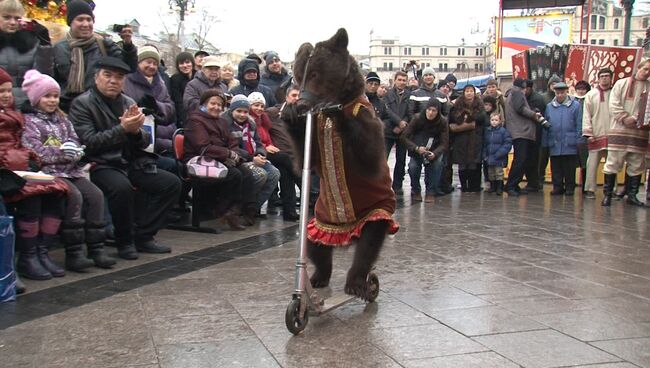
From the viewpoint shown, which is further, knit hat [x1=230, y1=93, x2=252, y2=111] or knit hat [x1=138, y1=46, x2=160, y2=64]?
knit hat [x1=230, y1=93, x2=252, y2=111]

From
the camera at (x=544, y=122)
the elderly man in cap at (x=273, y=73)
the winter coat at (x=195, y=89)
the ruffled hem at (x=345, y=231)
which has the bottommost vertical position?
the ruffled hem at (x=345, y=231)

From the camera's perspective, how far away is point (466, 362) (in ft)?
11.2

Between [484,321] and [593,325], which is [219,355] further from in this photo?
[593,325]

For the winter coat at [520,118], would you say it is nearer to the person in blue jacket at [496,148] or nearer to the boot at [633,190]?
the person in blue jacket at [496,148]

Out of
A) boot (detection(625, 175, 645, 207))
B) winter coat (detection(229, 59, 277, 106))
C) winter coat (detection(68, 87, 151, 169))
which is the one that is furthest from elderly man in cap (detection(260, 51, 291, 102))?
boot (detection(625, 175, 645, 207))

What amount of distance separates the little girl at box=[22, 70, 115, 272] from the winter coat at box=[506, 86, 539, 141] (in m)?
8.49

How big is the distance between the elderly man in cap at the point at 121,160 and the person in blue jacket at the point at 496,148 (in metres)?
7.23

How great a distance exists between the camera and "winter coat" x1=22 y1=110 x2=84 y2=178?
5.57 metres

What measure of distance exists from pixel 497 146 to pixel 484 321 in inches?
333

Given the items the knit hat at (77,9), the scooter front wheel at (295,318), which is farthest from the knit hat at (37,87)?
the scooter front wheel at (295,318)

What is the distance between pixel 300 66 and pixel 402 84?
794 centimetres

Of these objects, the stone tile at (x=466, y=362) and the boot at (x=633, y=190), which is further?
the boot at (x=633, y=190)

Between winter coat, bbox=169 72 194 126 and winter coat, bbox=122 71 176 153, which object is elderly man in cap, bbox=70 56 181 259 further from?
winter coat, bbox=169 72 194 126

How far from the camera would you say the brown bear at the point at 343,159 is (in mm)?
4164
